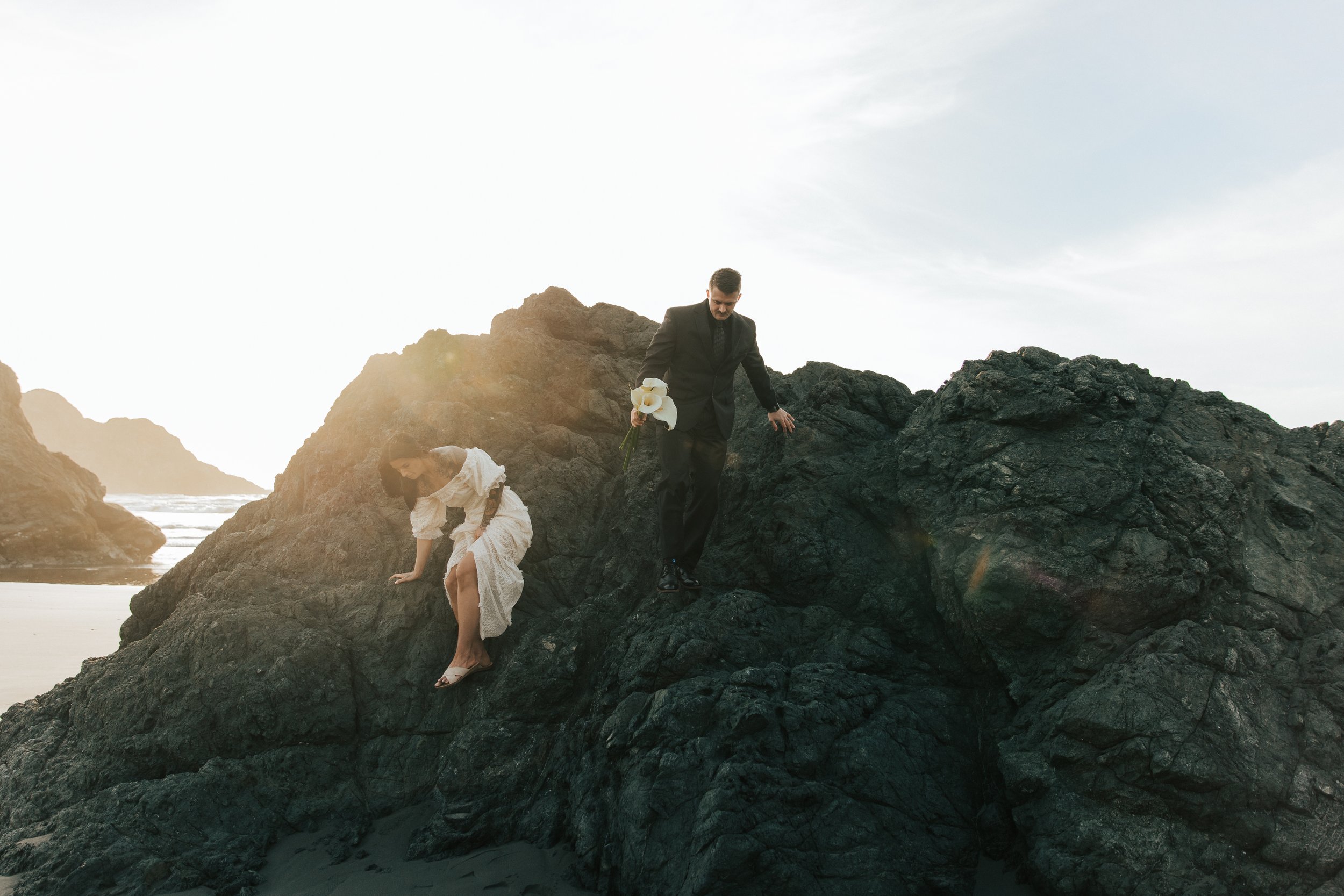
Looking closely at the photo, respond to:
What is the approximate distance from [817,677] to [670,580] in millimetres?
1315

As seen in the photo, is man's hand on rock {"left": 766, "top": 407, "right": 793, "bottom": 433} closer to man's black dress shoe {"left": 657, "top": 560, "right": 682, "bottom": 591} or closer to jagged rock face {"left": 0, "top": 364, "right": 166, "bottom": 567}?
man's black dress shoe {"left": 657, "top": 560, "right": 682, "bottom": 591}

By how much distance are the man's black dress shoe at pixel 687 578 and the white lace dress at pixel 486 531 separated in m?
1.13

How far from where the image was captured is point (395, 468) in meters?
4.81

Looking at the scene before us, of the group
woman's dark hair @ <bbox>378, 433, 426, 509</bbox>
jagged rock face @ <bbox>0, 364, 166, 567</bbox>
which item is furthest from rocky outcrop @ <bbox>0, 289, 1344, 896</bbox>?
jagged rock face @ <bbox>0, 364, 166, 567</bbox>

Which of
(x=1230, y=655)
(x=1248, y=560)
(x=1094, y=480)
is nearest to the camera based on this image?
(x=1230, y=655)

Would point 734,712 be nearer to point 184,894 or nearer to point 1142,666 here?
point 1142,666

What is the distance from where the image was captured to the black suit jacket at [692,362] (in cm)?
487

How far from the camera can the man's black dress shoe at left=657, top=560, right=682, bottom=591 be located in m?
4.75

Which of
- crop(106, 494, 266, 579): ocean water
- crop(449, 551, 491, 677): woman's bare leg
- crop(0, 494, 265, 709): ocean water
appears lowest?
crop(106, 494, 266, 579): ocean water

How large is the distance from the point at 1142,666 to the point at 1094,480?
45.5 inches

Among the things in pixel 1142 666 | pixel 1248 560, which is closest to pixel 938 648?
pixel 1142 666

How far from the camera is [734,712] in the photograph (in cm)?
352

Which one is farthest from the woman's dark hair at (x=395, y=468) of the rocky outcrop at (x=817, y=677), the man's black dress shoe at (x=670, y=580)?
the man's black dress shoe at (x=670, y=580)

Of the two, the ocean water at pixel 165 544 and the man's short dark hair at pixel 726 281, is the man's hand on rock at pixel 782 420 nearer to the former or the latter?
the man's short dark hair at pixel 726 281
